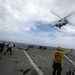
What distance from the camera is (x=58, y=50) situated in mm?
12828

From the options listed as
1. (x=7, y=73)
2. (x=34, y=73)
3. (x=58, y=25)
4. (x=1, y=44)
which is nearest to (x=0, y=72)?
(x=7, y=73)

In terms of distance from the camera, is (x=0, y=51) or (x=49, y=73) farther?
(x=0, y=51)

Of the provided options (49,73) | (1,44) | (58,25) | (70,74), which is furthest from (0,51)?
(70,74)

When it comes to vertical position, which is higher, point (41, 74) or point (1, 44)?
point (1, 44)

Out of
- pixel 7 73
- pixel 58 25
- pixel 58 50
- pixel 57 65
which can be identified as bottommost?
pixel 7 73

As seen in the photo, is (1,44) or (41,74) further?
(1,44)

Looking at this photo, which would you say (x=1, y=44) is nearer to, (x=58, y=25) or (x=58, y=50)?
(x=58, y=25)

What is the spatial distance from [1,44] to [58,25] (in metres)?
10.6

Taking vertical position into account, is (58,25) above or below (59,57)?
above

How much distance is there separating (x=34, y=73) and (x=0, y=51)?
12.6 meters

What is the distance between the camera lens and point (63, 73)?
46.5 ft

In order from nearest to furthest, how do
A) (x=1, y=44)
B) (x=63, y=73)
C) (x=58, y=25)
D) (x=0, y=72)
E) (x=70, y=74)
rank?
1. (x=70, y=74)
2. (x=0, y=72)
3. (x=63, y=73)
4. (x=1, y=44)
5. (x=58, y=25)

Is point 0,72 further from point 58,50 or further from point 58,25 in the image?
point 58,25

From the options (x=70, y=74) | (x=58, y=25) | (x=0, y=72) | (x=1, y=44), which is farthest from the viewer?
(x=58, y=25)
